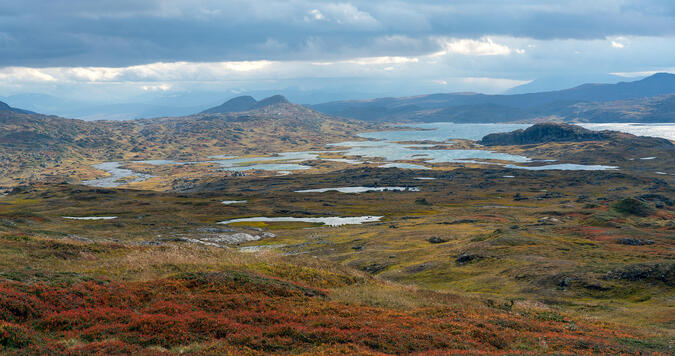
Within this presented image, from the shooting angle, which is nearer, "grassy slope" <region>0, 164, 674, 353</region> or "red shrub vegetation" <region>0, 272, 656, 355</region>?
"red shrub vegetation" <region>0, 272, 656, 355</region>

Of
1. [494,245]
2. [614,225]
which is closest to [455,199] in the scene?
[614,225]

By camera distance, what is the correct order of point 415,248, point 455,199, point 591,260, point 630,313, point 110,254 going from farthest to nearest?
point 455,199 → point 415,248 → point 591,260 → point 110,254 → point 630,313

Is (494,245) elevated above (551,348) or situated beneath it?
situated beneath

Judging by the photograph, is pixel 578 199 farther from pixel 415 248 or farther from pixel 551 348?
pixel 551 348

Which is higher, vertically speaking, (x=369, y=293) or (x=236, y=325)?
(x=236, y=325)

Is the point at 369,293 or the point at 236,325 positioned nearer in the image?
the point at 236,325

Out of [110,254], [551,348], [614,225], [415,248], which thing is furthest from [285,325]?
[614,225]

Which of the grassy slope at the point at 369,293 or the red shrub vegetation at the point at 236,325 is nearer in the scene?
the red shrub vegetation at the point at 236,325

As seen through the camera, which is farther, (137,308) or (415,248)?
(415,248)

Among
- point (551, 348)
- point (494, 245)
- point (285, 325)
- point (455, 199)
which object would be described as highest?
point (285, 325)

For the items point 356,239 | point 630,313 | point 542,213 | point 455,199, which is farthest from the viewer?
point 455,199
